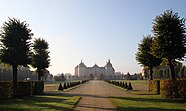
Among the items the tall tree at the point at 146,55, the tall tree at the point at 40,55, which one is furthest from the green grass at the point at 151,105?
the tall tree at the point at 40,55

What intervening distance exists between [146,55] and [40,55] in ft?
56.1

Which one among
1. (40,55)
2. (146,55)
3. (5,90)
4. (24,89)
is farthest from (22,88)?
(146,55)

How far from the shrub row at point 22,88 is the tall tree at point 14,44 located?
2.87 ft

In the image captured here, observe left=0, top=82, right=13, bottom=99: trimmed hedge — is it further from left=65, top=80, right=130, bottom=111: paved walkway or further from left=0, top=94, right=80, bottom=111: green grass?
left=65, top=80, right=130, bottom=111: paved walkway

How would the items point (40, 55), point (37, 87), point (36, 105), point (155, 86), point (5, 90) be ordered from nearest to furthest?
point (36, 105)
point (5, 90)
point (155, 86)
point (37, 87)
point (40, 55)

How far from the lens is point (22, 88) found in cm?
3319

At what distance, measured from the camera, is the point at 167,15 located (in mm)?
32500

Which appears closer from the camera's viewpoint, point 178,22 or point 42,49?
point 178,22

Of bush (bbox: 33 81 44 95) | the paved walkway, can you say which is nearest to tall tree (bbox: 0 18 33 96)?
bush (bbox: 33 81 44 95)

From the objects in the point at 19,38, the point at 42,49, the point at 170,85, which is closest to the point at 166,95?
the point at 170,85

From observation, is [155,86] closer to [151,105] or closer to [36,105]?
[151,105]

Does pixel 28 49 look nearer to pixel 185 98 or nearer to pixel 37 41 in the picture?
pixel 37 41

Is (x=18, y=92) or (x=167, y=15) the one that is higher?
(x=167, y=15)

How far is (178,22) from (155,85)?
919cm
